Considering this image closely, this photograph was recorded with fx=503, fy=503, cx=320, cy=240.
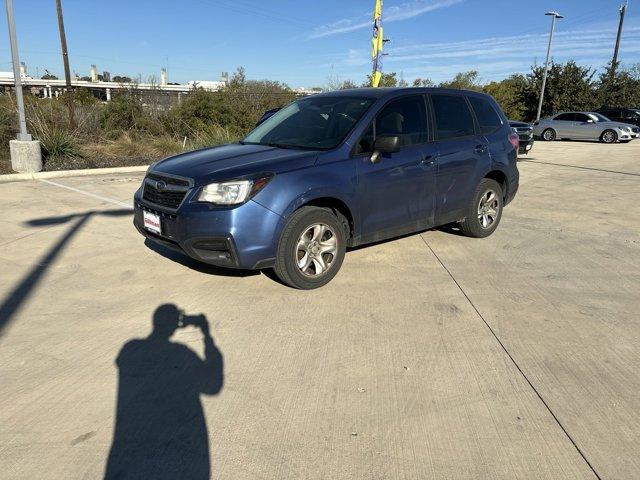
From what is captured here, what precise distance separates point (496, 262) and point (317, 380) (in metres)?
3.17

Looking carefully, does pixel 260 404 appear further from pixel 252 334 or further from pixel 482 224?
pixel 482 224

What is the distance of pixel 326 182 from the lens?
4465 mm

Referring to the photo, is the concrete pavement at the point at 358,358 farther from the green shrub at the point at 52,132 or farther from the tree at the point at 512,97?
the tree at the point at 512,97

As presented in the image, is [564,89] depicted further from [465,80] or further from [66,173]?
[66,173]

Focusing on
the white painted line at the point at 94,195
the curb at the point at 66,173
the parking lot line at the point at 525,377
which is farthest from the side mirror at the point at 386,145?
the curb at the point at 66,173

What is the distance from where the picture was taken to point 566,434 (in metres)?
2.76

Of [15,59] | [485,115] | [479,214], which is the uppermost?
[15,59]

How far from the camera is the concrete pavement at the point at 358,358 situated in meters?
2.59

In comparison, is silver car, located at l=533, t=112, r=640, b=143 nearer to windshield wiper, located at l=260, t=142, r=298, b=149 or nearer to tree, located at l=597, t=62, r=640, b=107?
tree, located at l=597, t=62, r=640, b=107

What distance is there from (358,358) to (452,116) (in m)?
3.50

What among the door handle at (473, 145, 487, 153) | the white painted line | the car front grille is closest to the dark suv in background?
the door handle at (473, 145, 487, 153)

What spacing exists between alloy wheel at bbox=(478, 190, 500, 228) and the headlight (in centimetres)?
329

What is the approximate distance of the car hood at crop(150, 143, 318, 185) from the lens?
423 centimetres

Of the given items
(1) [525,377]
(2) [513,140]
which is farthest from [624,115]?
(1) [525,377]
